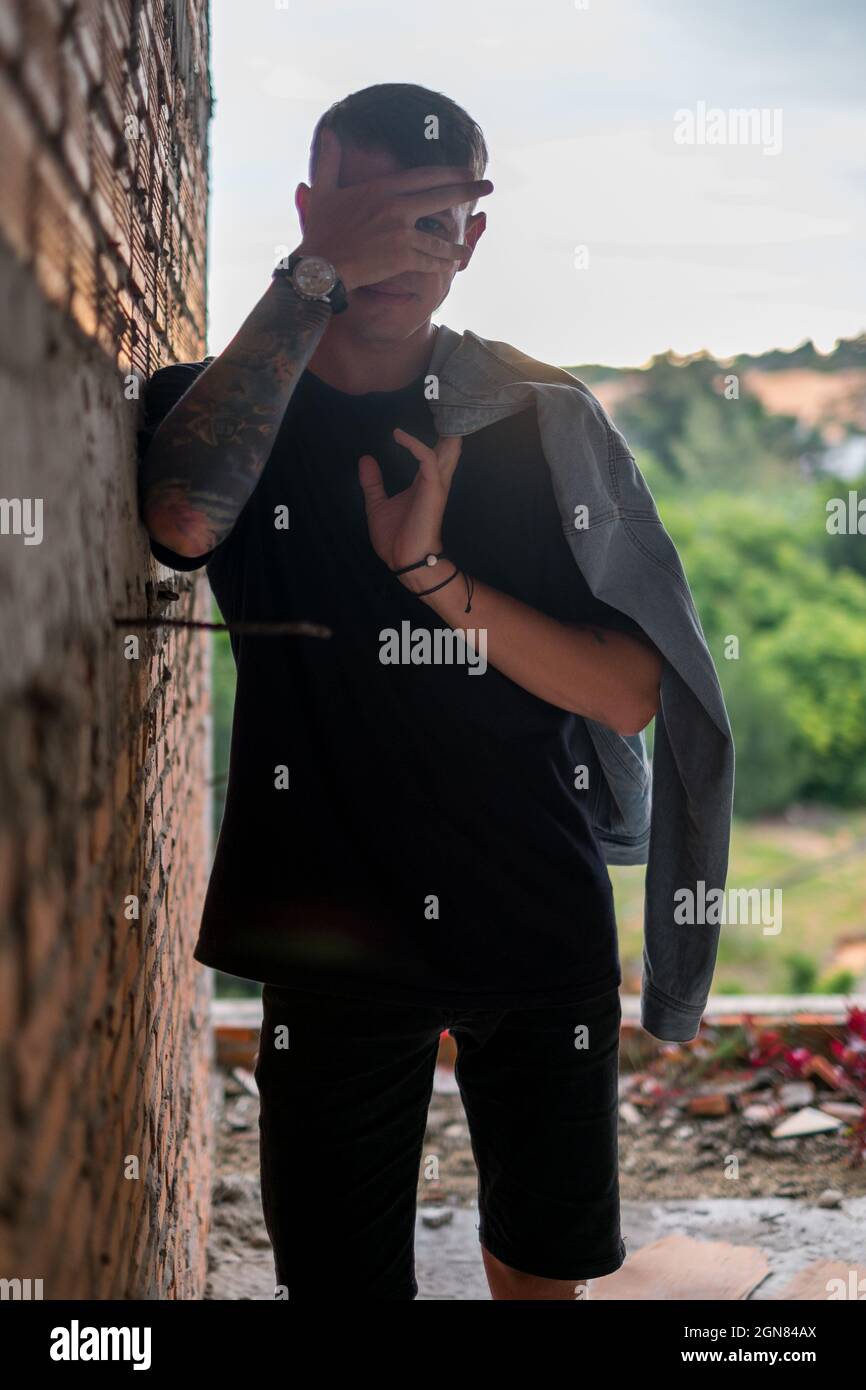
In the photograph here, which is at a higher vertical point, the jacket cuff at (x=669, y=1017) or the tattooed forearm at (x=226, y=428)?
the tattooed forearm at (x=226, y=428)

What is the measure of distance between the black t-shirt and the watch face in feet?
0.66

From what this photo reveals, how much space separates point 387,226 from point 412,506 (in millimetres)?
351

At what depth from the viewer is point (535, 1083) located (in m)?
1.58

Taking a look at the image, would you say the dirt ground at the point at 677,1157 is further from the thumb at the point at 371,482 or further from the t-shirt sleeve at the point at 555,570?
the thumb at the point at 371,482

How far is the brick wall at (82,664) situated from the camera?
0.75 m

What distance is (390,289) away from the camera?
1.56m

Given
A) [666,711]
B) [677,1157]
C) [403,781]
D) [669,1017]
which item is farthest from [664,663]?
[677,1157]

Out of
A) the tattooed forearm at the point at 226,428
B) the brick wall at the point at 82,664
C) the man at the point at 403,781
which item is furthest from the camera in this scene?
the man at the point at 403,781

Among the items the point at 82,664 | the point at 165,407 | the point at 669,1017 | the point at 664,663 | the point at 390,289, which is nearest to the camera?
the point at 82,664

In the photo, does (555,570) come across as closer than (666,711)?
Yes

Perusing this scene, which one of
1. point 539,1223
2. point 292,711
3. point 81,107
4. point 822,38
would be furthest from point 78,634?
point 822,38

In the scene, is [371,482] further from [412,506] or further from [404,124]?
[404,124]

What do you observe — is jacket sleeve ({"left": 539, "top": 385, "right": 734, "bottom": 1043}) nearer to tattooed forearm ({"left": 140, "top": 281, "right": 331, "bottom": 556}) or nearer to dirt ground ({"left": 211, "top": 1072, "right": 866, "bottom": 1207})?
tattooed forearm ({"left": 140, "top": 281, "right": 331, "bottom": 556})

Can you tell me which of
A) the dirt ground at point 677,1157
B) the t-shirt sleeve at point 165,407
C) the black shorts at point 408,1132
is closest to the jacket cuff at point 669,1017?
the black shorts at point 408,1132
